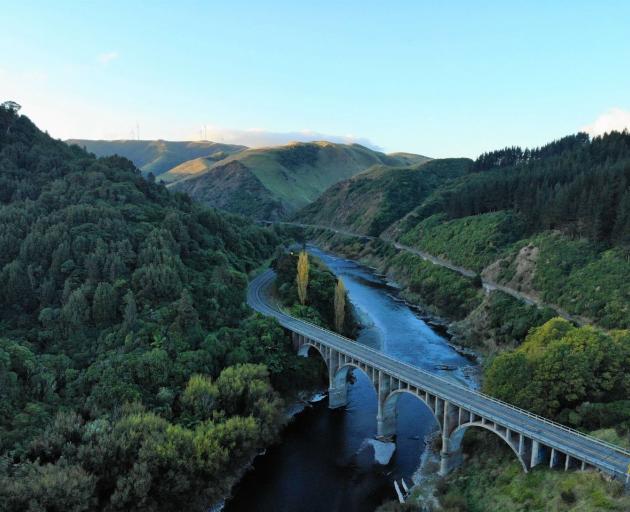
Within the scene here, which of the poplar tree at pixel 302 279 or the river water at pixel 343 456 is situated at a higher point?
the poplar tree at pixel 302 279

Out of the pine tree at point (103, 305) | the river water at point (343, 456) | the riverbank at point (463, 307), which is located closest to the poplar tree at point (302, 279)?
the river water at point (343, 456)

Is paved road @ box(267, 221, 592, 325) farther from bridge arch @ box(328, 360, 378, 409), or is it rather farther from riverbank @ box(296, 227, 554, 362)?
bridge arch @ box(328, 360, 378, 409)

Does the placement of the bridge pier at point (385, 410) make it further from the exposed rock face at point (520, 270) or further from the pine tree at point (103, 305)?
the exposed rock face at point (520, 270)

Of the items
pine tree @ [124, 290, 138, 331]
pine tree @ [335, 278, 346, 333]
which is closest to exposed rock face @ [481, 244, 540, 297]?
pine tree @ [335, 278, 346, 333]

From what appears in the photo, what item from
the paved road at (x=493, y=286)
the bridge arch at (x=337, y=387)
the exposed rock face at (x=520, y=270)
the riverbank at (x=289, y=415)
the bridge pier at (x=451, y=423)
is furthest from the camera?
the exposed rock face at (x=520, y=270)

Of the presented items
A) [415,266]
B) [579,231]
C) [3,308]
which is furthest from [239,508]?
[415,266]

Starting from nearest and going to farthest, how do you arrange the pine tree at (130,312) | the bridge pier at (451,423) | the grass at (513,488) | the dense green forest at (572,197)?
the grass at (513,488), the bridge pier at (451,423), the pine tree at (130,312), the dense green forest at (572,197)
